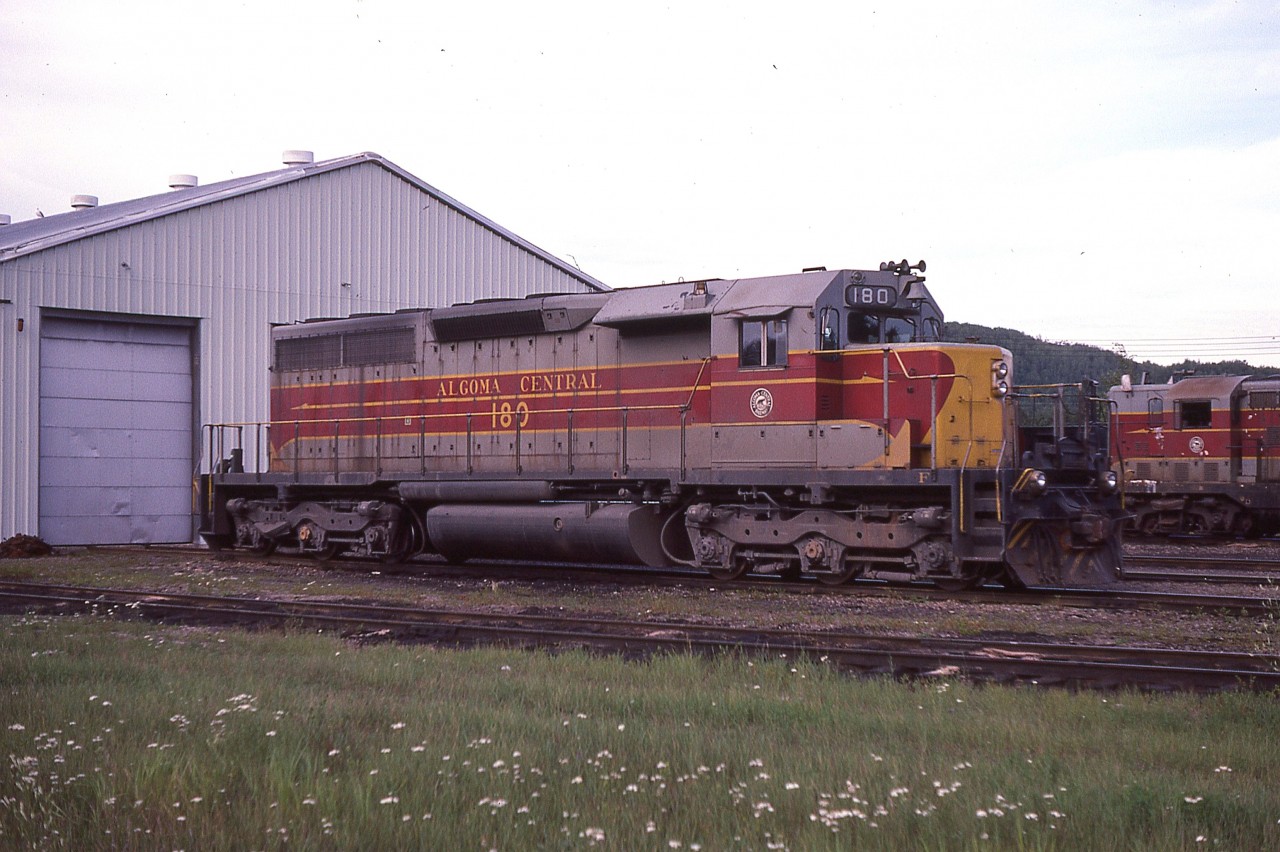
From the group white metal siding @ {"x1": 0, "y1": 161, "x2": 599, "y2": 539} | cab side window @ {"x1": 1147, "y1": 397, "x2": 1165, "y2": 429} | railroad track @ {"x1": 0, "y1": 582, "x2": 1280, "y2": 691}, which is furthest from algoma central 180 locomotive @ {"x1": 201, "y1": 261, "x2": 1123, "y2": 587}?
cab side window @ {"x1": 1147, "y1": 397, "x2": 1165, "y2": 429}

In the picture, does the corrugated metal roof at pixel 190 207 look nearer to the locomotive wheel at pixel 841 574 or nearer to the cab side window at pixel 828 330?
the cab side window at pixel 828 330

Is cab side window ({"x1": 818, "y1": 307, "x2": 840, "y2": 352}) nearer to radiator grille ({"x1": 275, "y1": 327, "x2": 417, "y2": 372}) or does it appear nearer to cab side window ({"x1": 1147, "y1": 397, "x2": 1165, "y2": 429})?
radiator grille ({"x1": 275, "y1": 327, "x2": 417, "y2": 372})

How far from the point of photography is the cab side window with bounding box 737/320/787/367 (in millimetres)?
13102

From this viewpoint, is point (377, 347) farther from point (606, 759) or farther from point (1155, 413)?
point (1155, 413)

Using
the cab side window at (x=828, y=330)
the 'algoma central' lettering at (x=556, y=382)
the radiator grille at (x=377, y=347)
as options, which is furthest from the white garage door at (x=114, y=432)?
the cab side window at (x=828, y=330)

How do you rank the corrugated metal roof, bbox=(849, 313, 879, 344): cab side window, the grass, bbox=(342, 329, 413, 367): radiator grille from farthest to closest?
1. the corrugated metal roof
2. bbox=(342, 329, 413, 367): radiator grille
3. bbox=(849, 313, 879, 344): cab side window
4. the grass

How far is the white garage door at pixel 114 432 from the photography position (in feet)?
71.7

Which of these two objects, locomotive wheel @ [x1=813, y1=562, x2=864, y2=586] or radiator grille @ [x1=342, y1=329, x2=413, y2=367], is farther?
radiator grille @ [x1=342, y1=329, x2=413, y2=367]

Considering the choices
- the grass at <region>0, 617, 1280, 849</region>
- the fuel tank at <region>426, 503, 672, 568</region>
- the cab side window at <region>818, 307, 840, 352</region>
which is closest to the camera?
the grass at <region>0, 617, 1280, 849</region>

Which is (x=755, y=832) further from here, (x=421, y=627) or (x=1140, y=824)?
(x=421, y=627)

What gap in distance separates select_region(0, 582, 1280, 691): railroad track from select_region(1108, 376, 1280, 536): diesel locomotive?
50.1ft

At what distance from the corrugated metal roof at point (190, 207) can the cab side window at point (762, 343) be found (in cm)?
1012

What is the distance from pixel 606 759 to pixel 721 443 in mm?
8495

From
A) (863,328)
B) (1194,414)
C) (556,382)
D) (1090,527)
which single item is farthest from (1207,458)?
(556,382)
